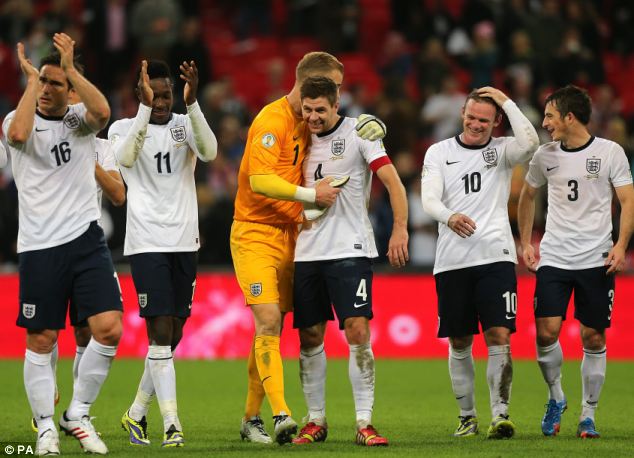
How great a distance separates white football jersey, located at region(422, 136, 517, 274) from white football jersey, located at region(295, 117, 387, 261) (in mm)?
605

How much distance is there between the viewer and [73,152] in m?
7.95

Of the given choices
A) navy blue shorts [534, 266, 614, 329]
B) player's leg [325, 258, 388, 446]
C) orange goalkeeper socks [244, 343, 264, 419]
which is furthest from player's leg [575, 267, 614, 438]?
orange goalkeeper socks [244, 343, 264, 419]

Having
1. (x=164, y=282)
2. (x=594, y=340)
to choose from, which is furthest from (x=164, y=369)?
(x=594, y=340)

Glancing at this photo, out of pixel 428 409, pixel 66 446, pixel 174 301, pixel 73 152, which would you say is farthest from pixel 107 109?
pixel 428 409

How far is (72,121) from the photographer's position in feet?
26.2

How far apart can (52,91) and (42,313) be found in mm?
1412

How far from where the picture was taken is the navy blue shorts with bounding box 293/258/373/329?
333 inches

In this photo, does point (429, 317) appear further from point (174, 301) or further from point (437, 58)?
point (174, 301)

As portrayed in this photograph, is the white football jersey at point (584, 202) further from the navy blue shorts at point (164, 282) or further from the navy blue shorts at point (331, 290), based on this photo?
the navy blue shorts at point (164, 282)

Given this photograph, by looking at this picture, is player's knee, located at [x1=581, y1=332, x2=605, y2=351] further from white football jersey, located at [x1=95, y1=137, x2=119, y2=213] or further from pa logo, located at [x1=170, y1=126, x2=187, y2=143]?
white football jersey, located at [x1=95, y1=137, x2=119, y2=213]

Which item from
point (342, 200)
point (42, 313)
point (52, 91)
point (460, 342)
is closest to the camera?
point (42, 313)

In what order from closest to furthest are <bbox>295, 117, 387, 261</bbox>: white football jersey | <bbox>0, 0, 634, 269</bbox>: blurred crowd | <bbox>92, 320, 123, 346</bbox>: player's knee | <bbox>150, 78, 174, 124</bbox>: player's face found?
<bbox>92, 320, 123, 346</bbox>: player's knee < <bbox>295, 117, 387, 261</bbox>: white football jersey < <bbox>150, 78, 174, 124</bbox>: player's face < <bbox>0, 0, 634, 269</bbox>: blurred crowd

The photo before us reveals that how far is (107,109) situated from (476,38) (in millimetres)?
13059

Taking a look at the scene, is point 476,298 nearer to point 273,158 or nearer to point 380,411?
point 273,158
